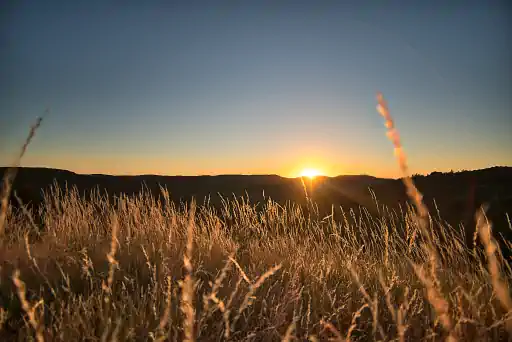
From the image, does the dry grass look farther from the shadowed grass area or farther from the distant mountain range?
the distant mountain range

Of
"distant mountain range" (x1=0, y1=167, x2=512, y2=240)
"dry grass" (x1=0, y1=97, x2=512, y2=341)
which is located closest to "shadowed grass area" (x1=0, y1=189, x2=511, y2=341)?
"dry grass" (x1=0, y1=97, x2=512, y2=341)

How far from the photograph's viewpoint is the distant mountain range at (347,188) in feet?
59.1

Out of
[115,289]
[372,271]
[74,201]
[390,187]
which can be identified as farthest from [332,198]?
[115,289]

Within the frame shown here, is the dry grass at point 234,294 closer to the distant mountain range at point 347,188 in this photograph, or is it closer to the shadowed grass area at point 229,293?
the shadowed grass area at point 229,293

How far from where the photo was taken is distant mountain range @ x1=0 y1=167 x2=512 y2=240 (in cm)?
1802

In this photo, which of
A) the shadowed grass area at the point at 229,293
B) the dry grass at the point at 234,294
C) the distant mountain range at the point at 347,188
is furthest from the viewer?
the distant mountain range at the point at 347,188

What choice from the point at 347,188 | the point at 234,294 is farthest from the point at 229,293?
the point at 347,188

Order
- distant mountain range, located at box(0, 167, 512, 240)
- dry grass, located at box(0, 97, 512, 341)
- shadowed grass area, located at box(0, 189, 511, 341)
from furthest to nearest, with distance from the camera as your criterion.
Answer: distant mountain range, located at box(0, 167, 512, 240) → shadowed grass area, located at box(0, 189, 511, 341) → dry grass, located at box(0, 97, 512, 341)

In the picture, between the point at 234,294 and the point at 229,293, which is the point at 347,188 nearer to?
the point at 229,293

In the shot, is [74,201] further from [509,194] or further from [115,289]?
[509,194]

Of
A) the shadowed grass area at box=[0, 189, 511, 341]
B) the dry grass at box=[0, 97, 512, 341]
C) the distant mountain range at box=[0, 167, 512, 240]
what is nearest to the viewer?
the dry grass at box=[0, 97, 512, 341]

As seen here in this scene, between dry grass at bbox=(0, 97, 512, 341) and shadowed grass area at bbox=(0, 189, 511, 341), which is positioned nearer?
dry grass at bbox=(0, 97, 512, 341)

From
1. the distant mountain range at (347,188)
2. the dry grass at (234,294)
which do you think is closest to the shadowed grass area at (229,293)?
the dry grass at (234,294)

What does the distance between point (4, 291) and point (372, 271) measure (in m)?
3.57
